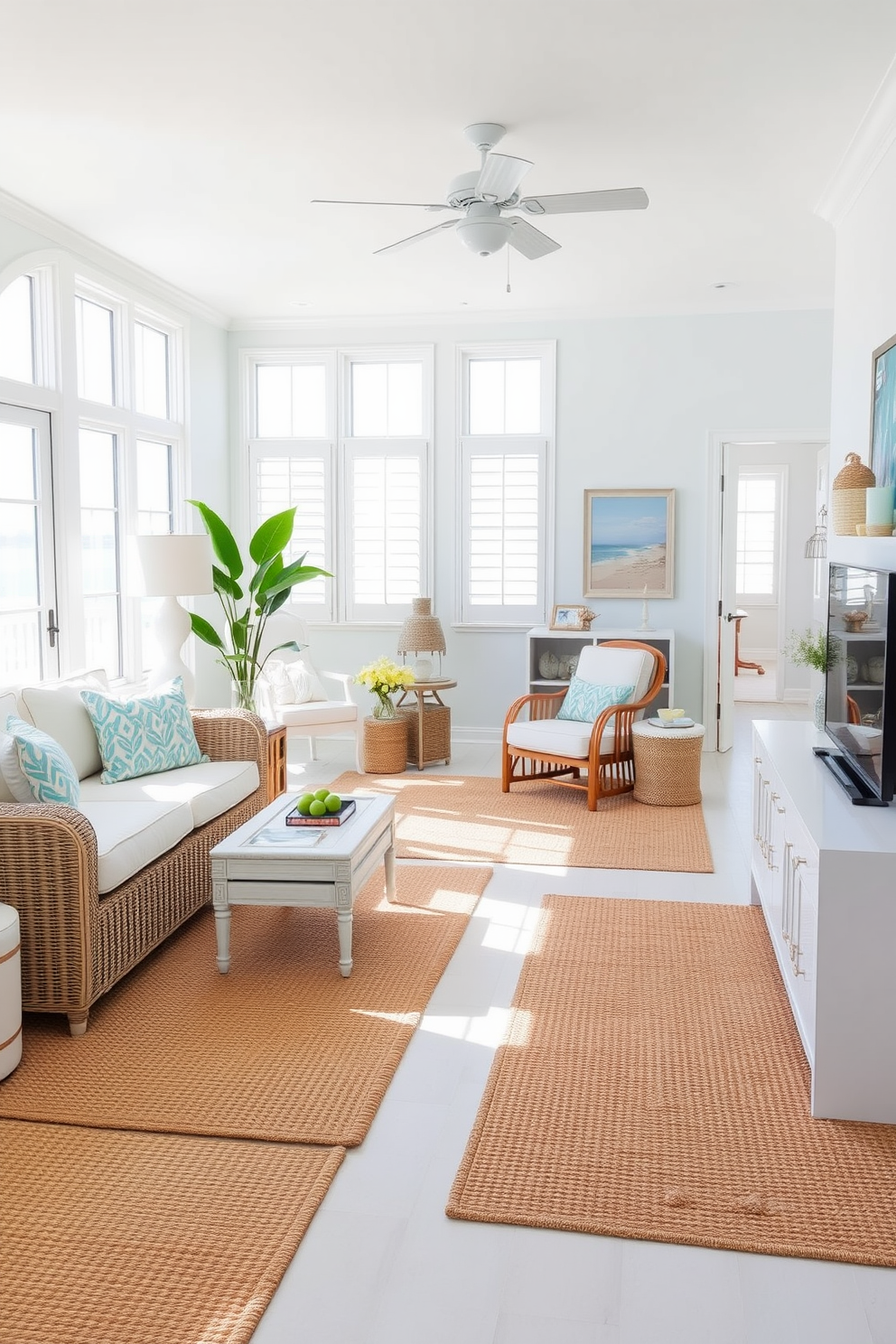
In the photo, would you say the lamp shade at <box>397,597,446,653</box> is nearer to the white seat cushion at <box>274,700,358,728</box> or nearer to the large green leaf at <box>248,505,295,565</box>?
the white seat cushion at <box>274,700,358,728</box>

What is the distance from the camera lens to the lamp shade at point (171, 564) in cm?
543

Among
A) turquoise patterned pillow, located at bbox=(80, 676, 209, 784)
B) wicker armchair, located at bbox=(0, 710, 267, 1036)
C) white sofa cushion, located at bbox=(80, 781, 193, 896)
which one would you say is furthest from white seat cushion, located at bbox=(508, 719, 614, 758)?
wicker armchair, located at bbox=(0, 710, 267, 1036)

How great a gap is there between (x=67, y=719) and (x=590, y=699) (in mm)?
3001

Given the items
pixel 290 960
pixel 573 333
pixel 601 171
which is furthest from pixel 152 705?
A: pixel 573 333

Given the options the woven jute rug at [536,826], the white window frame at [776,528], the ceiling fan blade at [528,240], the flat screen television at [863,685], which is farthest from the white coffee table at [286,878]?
the white window frame at [776,528]

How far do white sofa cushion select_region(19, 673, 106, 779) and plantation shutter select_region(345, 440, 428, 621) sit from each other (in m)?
3.33

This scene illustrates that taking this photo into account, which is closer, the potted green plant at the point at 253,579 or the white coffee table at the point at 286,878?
the white coffee table at the point at 286,878

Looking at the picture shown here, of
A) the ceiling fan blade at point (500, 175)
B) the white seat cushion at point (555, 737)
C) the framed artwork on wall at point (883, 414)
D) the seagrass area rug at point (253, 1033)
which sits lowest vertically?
the seagrass area rug at point (253, 1033)

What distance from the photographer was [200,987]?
137 inches

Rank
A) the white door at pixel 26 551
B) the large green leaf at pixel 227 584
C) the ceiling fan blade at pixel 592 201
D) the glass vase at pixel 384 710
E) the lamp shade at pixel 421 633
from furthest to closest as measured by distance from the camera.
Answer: the lamp shade at pixel 421 633 < the glass vase at pixel 384 710 < the large green leaf at pixel 227 584 < the white door at pixel 26 551 < the ceiling fan blade at pixel 592 201

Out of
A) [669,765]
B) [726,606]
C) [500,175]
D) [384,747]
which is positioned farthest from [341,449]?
[500,175]

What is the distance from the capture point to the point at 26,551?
5199 millimetres

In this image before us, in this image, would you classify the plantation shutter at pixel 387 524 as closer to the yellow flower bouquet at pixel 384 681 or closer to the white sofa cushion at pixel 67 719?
the yellow flower bouquet at pixel 384 681

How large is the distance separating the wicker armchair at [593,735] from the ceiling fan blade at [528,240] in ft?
7.98
